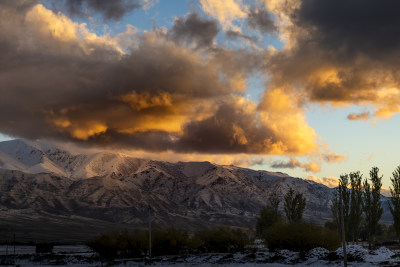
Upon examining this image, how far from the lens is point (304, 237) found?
289 feet

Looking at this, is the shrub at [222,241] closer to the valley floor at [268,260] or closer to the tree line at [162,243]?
the tree line at [162,243]

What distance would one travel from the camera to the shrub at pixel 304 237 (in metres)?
87.9

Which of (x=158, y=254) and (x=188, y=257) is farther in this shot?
(x=158, y=254)

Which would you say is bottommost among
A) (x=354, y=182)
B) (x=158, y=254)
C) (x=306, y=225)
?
(x=158, y=254)

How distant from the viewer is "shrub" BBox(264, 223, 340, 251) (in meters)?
87.9

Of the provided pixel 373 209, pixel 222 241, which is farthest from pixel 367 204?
pixel 222 241

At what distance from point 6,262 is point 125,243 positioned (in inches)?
963

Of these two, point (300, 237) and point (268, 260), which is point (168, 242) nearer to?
point (300, 237)

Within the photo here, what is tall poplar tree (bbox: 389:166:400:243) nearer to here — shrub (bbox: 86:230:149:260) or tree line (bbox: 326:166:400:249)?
tree line (bbox: 326:166:400:249)

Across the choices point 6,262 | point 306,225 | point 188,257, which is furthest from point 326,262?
point 6,262

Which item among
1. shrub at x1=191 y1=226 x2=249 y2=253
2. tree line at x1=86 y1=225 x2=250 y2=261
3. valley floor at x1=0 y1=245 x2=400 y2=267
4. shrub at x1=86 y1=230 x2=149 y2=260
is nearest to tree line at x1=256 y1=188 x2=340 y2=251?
valley floor at x1=0 y1=245 x2=400 y2=267

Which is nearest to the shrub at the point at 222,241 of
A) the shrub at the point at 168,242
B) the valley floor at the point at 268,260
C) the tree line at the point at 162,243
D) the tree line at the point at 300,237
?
the tree line at the point at 162,243

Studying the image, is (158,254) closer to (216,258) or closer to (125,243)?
(125,243)

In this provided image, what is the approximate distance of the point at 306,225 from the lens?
89.0m
